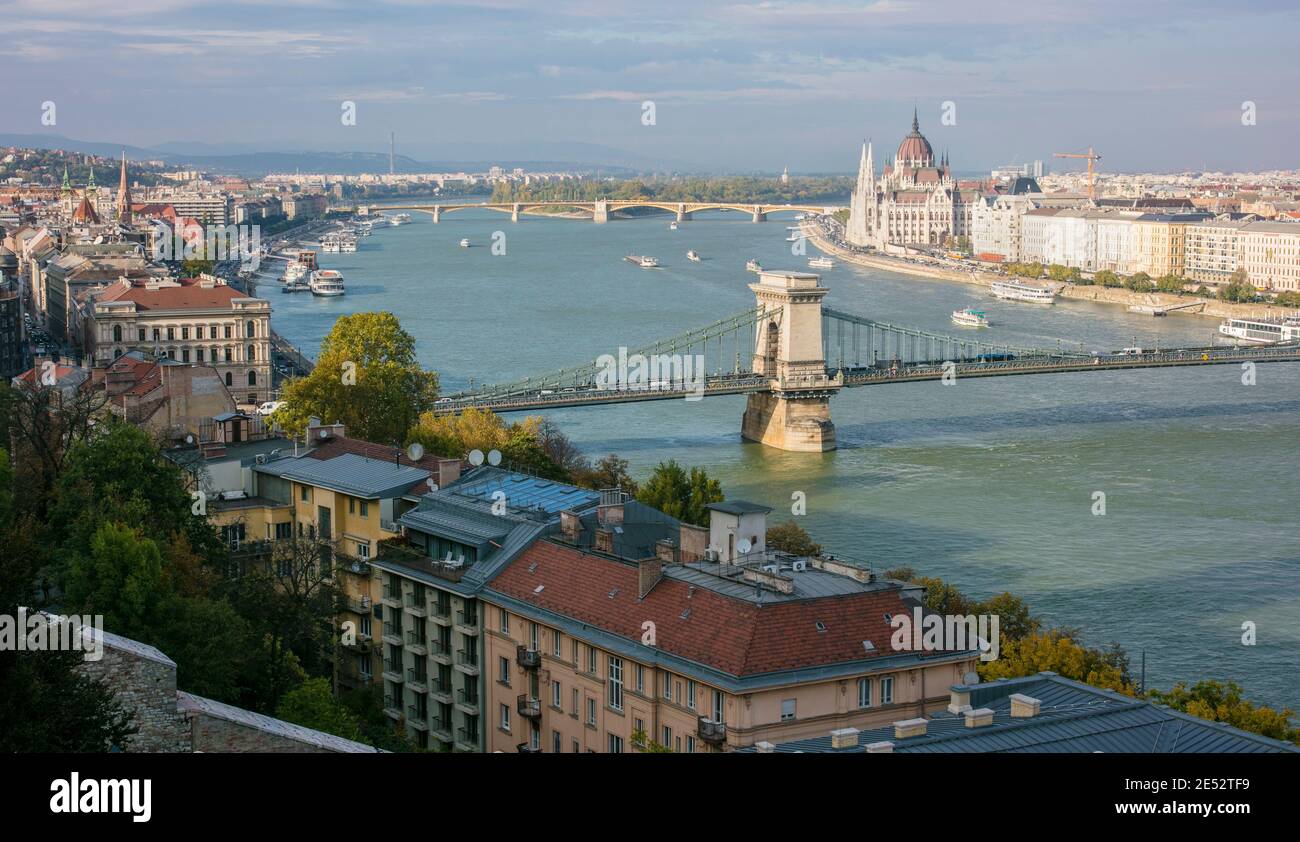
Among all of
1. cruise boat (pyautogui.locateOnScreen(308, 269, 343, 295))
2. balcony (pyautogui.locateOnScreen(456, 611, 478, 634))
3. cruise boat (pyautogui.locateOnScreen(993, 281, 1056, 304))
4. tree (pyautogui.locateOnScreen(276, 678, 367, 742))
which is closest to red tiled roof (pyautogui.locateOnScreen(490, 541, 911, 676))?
balcony (pyautogui.locateOnScreen(456, 611, 478, 634))

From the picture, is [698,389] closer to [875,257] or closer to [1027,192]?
[875,257]

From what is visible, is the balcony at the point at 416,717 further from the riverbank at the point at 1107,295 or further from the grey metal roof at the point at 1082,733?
the riverbank at the point at 1107,295

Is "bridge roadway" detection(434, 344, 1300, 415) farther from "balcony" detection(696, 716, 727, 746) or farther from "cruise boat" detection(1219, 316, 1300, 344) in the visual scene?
"balcony" detection(696, 716, 727, 746)

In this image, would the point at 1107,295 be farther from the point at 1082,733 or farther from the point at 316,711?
the point at 1082,733

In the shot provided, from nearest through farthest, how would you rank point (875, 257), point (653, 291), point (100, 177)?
1. point (653, 291)
2. point (875, 257)
3. point (100, 177)

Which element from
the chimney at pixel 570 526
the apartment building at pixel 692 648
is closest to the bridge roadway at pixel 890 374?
the chimney at pixel 570 526

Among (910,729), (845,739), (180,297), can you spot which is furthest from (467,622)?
(180,297)
